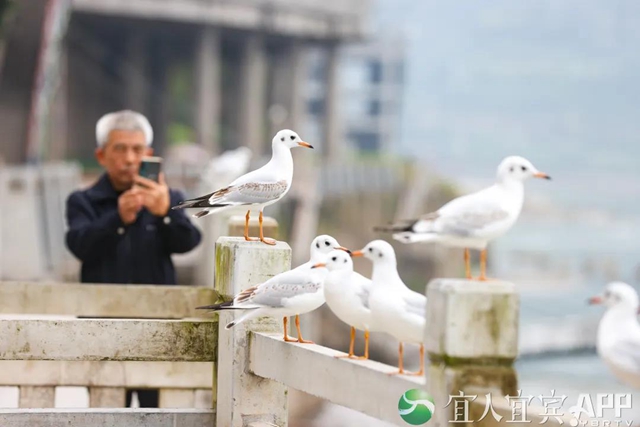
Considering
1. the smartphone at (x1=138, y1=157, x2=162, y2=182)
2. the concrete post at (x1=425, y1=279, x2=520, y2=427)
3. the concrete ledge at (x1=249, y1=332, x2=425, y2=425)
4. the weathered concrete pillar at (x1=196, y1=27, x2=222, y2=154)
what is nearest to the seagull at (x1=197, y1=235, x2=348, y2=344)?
the concrete ledge at (x1=249, y1=332, x2=425, y2=425)

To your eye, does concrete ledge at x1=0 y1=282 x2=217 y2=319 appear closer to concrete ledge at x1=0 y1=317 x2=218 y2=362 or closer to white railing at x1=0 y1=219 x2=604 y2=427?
white railing at x1=0 y1=219 x2=604 y2=427

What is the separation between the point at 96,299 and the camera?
901 centimetres

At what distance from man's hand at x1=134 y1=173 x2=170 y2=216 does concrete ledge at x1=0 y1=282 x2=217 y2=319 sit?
50cm

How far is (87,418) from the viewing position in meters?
7.42

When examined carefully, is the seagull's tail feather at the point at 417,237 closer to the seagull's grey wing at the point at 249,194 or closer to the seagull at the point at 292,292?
the seagull at the point at 292,292

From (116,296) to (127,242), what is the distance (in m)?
0.58

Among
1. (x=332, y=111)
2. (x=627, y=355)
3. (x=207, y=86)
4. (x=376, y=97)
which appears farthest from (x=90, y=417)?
(x=376, y=97)

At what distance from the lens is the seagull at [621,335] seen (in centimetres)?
852

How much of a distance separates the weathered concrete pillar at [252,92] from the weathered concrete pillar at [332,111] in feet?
22.0

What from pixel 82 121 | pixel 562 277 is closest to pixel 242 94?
pixel 82 121

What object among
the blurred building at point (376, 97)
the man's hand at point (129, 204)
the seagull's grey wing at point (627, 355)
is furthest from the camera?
the blurred building at point (376, 97)

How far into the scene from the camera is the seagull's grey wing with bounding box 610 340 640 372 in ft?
27.9

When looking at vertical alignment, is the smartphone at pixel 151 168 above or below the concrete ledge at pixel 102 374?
above

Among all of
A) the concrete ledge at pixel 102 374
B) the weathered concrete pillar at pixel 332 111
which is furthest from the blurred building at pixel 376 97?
the concrete ledge at pixel 102 374
